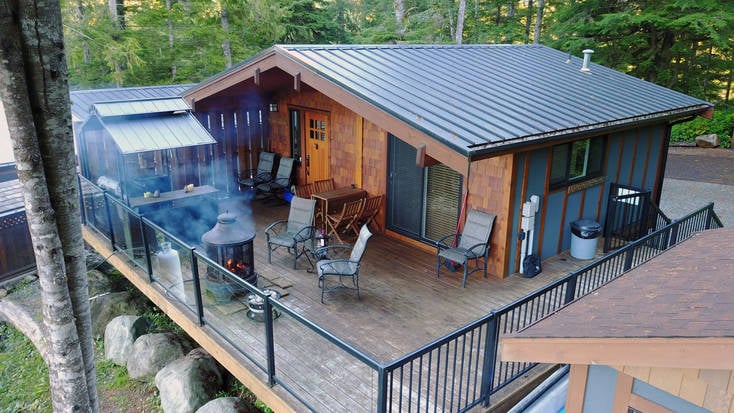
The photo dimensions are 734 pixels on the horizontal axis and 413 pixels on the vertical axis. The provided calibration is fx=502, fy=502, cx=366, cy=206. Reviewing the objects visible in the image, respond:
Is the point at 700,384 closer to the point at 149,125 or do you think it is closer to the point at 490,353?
the point at 490,353

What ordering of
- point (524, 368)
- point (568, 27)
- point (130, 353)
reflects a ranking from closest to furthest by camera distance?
point (524, 368)
point (130, 353)
point (568, 27)

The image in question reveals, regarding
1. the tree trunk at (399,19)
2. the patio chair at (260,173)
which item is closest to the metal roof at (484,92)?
the patio chair at (260,173)

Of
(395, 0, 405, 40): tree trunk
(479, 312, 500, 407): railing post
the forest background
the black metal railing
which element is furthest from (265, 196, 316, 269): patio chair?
(395, 0, 405, 40): tree trunk

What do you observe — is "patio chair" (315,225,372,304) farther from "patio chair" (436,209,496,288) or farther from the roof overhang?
the roof overhang

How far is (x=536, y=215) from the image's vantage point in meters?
7.02

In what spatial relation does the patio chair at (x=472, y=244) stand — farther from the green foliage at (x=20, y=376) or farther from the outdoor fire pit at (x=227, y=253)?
the green foliage at (x=20, y=376)

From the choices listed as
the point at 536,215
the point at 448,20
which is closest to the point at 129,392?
the point at 536,215

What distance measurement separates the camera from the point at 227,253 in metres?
6.00

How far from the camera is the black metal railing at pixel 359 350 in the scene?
3.94 m

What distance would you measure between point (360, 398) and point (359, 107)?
343 cm

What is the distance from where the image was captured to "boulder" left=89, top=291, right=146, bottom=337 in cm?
888

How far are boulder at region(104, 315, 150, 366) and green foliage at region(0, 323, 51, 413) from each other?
1.09m

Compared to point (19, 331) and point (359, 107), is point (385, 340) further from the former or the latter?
point (19, 331)

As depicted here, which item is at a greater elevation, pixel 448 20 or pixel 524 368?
pixel 448 20
